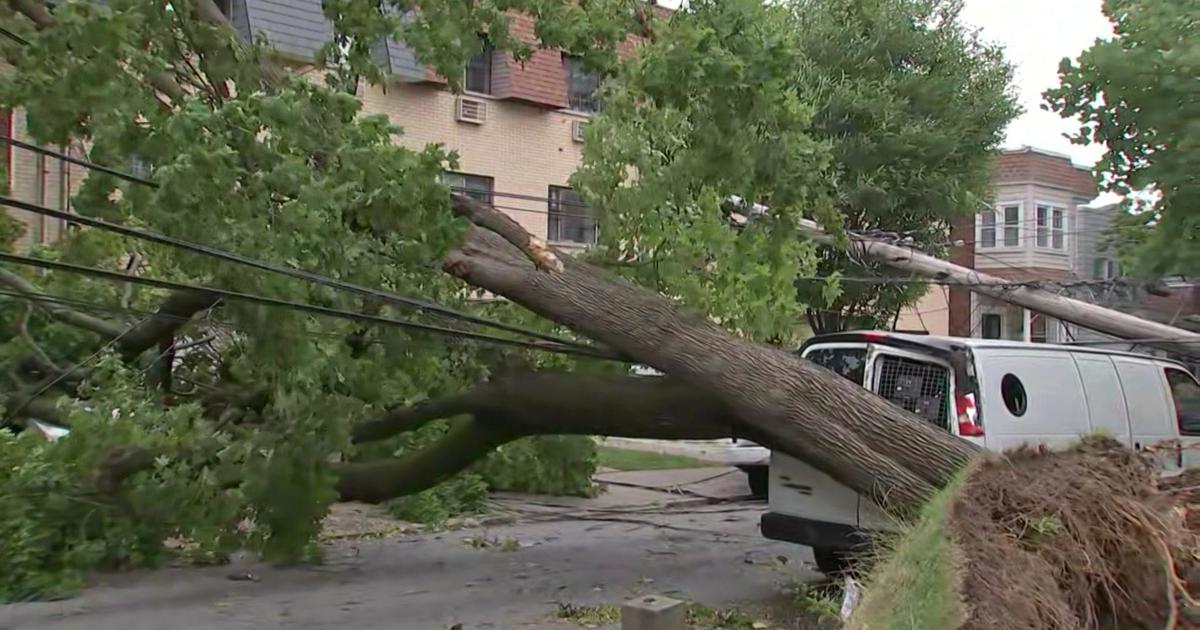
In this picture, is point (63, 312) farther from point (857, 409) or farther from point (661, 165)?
point (857, 409)

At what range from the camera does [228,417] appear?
845cm

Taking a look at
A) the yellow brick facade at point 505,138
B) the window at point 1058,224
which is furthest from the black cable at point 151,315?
the window at point 1058,224

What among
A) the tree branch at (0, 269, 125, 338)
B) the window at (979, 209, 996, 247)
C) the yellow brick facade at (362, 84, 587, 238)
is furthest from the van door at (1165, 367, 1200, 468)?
the window at (979, 209, 996, 247)

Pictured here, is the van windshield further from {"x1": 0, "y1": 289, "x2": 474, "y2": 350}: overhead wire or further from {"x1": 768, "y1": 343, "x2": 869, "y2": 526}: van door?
{"x1": 0, "y1": 289, "x2": 474, "y2": 350}: overhead wire

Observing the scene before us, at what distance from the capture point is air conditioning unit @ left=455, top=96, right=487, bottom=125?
19.7 meters

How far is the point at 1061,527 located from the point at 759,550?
19.3 ft

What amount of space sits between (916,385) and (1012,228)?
24.5 metres

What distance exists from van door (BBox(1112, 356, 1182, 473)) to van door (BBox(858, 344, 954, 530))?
2101 mm

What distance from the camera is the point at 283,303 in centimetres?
605

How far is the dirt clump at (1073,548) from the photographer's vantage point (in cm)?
471

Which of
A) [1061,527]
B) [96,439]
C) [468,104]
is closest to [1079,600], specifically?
[1061,527]

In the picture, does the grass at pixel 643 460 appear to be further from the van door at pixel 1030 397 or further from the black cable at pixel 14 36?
the black cable at pixel 14 36

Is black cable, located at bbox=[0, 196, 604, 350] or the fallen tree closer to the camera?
black cable, located at bbox=[0, 196, 604, 350]

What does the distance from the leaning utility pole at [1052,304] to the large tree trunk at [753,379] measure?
198 inches
